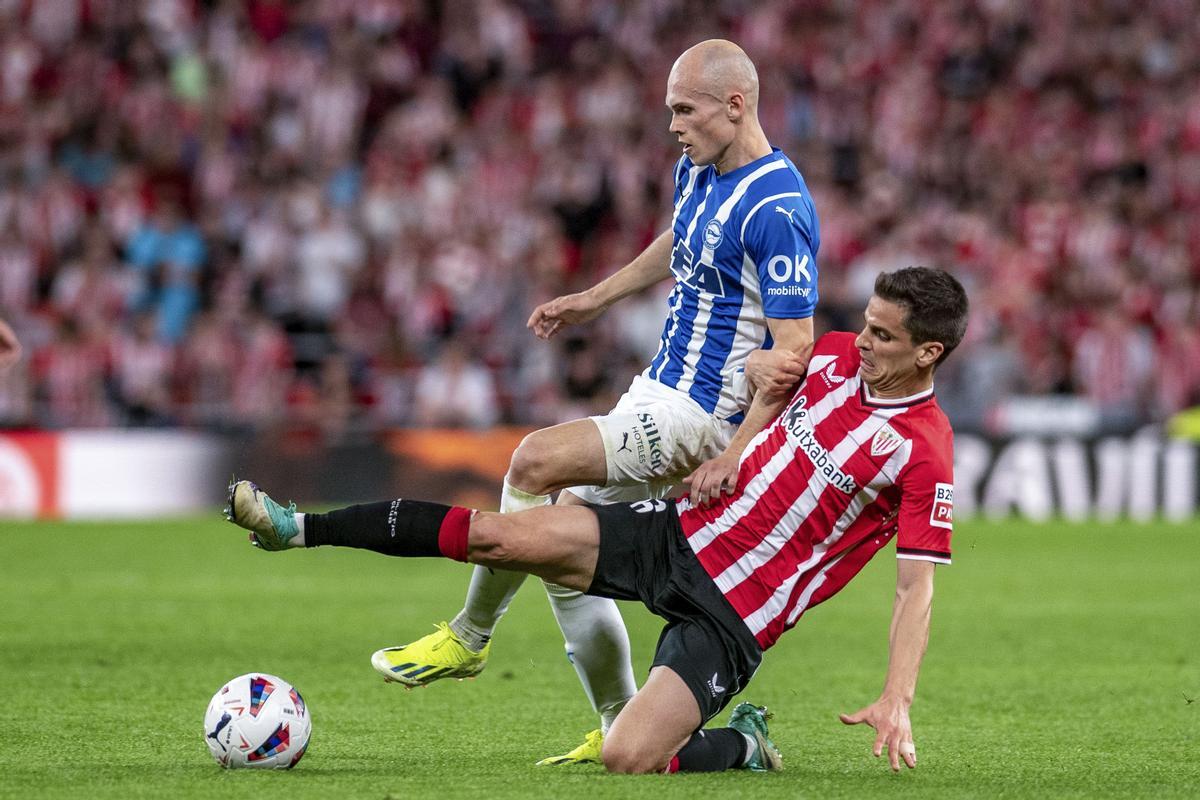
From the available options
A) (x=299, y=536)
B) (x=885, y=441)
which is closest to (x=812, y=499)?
A: (x=885, y=441)

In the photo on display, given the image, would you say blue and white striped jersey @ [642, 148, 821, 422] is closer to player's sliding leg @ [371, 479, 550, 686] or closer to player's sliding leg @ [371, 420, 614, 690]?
player's sliding leg @ [371, 420, 614, 690]

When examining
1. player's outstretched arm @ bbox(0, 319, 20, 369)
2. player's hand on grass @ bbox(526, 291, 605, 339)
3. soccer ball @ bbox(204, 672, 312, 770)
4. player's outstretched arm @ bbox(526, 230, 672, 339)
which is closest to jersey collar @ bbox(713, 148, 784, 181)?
player's outstretched arm @ bbox(526, 230, 672, 339)

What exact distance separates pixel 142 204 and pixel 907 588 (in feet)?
43.6

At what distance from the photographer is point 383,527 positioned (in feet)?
17.5

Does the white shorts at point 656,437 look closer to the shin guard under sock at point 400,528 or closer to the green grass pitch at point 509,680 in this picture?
the shin guard under sock at point 400,528

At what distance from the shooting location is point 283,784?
5035mm

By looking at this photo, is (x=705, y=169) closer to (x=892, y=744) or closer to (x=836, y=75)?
(x=892, y=744)

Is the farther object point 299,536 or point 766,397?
point 766,397

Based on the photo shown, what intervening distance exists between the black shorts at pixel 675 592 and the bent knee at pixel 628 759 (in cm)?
26

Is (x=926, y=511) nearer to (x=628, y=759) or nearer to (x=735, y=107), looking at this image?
(x=628, y=759)

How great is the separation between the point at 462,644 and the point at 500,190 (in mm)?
12387

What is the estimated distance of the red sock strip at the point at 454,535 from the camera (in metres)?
5.37

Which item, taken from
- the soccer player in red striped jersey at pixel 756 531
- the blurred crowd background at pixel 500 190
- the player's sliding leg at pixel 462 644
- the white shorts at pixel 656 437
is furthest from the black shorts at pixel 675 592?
the blurred crowd background at pixel 500 190

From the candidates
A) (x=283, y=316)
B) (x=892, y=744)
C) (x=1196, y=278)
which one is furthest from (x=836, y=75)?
(x=892, y=744)
